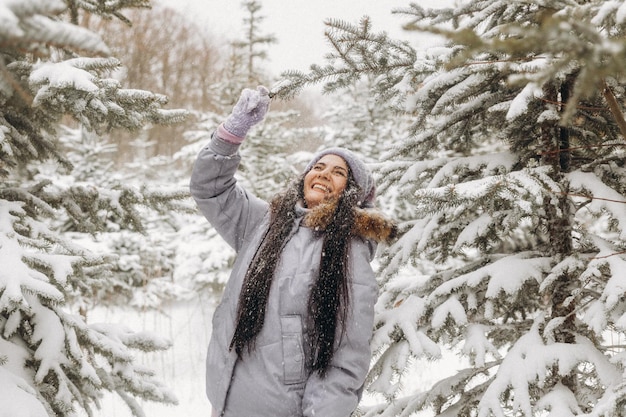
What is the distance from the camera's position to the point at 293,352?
2.29m

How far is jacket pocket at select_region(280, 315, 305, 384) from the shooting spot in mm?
2281

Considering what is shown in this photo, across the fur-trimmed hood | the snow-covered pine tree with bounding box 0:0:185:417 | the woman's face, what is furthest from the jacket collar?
the snow-covered pine tree with bounding box 0:0:185:417

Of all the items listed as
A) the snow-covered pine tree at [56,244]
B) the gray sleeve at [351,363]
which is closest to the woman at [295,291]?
the gray sleeve at [351,363]

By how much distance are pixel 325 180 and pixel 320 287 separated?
1.96 ft

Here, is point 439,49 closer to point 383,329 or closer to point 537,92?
point 537,92

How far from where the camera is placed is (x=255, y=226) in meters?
2.83

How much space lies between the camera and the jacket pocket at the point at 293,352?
2.28m

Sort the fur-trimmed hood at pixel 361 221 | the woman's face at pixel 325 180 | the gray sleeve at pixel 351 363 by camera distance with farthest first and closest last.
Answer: the woman's face at pixel 325 180
the fur-trimmed hood at pixel 361 221
the gray sleeve at pixel 351 363

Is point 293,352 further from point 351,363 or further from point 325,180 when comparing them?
point 325,180

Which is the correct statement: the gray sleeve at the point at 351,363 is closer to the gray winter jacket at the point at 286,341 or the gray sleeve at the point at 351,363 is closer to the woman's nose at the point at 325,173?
the gray winter jacket at the point at 286,341

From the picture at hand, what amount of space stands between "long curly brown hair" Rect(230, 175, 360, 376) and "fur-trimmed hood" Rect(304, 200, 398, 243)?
0.03m

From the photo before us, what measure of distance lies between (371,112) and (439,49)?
864cm

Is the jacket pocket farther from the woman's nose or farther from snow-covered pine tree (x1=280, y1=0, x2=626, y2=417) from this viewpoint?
the woman's nose

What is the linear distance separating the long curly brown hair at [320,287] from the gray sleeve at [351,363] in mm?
42
